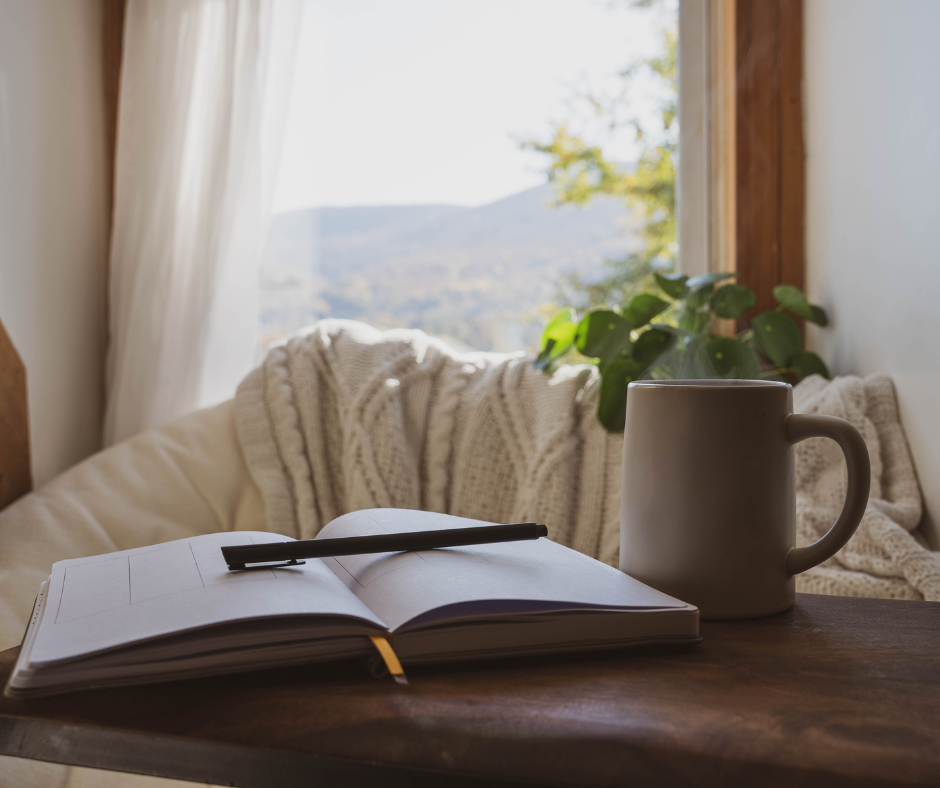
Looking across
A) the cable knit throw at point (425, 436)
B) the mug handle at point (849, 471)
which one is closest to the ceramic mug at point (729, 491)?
the mug handle at point (849, 471)

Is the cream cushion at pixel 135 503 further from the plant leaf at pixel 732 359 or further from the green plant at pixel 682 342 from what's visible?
the plant leaf at pixel 732 359

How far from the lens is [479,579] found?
0.43 m

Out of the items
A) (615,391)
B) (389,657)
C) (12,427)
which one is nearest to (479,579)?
(389,657)

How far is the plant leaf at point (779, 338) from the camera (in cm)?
123

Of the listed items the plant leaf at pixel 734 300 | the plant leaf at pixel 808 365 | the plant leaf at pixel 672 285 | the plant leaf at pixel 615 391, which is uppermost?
the plant leaf at pixel 672 285

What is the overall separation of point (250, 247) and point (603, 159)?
0.78m

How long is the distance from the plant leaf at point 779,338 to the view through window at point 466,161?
1.26 feet

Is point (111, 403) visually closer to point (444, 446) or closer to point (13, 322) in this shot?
point (13, 322)

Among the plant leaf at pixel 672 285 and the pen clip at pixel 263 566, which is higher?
the plant leaf at pixel 672 285

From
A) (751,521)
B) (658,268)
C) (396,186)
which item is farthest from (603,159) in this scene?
(751,521)

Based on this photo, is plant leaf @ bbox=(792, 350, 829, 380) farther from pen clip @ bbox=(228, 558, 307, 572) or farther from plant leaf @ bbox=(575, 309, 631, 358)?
pen clip @ bbox=(228, 558, 307, 572)

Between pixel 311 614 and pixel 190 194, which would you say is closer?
pixel 311 614

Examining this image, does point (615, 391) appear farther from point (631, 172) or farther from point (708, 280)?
point (631, 172)

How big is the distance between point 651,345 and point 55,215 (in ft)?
3.88
